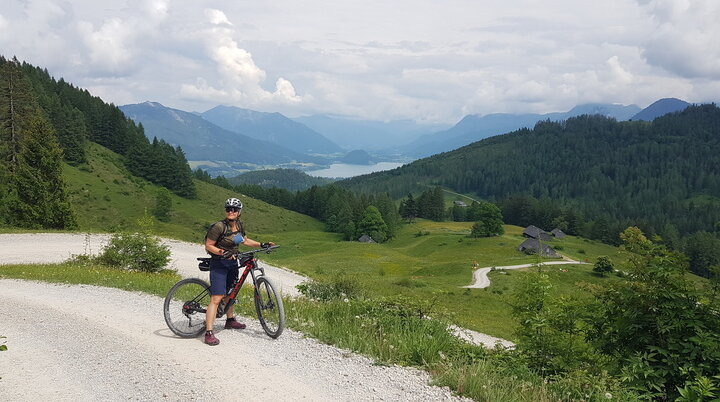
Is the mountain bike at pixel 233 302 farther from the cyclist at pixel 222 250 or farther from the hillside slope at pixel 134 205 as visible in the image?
the hillside slope at pixel 134 205

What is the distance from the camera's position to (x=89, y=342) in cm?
893

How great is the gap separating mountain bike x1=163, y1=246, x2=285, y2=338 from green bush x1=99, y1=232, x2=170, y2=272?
13227 mm

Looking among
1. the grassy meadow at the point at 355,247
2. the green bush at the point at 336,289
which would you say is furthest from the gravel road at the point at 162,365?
the grassy meadow at the point at 355,247

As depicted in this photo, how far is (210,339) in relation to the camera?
8797 millimetres

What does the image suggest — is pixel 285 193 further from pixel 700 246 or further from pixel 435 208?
pixel 700 246

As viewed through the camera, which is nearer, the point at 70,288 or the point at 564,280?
the point at 70,288

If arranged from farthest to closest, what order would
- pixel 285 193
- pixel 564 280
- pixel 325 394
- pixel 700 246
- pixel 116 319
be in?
pixel 285 193
pixel 700 246
pixel 564 280
pixel 116 319
pixel 325 394

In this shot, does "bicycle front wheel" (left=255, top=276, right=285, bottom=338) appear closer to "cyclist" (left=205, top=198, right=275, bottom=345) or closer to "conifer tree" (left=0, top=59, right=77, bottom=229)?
"cyclist" (left=205, top=198, right=275, bottom=345)

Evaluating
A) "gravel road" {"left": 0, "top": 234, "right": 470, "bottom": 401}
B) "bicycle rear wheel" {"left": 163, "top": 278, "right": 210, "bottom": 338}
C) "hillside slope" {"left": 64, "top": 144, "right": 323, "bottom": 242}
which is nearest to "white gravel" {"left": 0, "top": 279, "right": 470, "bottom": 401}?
"gravel road" {"left": 0, "top": 234, "right": 470, "bottom": 401}

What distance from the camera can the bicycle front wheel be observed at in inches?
367

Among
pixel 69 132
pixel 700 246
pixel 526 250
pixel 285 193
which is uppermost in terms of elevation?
pixel 69 132

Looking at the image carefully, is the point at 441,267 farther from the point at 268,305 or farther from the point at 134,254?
the point at 268,305

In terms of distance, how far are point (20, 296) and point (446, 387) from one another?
13.8 m

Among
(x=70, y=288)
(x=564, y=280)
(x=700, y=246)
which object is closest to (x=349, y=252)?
(x=564, y=280)
